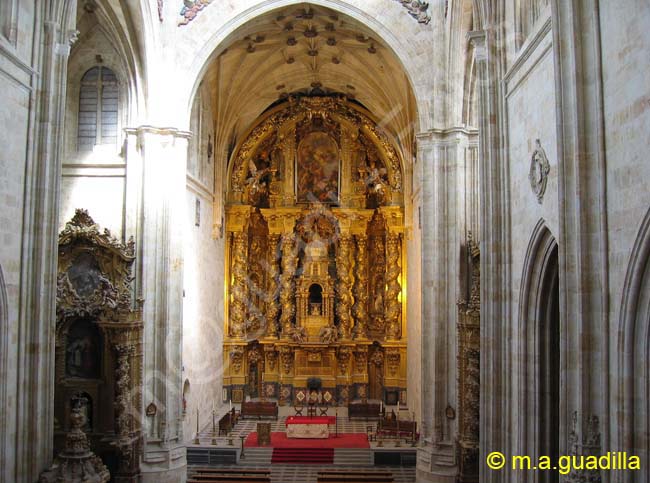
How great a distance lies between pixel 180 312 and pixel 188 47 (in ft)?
26.4

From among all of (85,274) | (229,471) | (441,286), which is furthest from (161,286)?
(441,286)

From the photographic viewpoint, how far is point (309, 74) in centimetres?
3017

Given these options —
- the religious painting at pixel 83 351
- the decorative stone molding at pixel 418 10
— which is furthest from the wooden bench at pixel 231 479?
the decorative stone molding at pixel 418 10

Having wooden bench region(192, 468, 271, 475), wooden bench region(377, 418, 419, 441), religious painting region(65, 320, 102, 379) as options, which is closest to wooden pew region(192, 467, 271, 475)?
wooden bench region(192, 468, 271, 475)

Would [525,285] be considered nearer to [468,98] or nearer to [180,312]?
[468,98]

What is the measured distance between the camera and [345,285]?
107 feet

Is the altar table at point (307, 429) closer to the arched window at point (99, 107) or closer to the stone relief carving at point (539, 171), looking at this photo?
the arched window at point (99, 107)

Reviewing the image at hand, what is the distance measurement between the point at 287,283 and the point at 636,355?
25.3 m

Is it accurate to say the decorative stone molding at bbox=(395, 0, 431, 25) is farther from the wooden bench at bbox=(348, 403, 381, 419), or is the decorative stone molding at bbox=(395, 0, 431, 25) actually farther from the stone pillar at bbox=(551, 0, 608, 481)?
the wooden bench at bbox=(348, 403, 381, 419)

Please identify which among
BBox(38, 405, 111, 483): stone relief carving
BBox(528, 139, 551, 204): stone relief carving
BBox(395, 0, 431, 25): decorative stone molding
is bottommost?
BBox(38, 405, 111, 483): stone relief carving

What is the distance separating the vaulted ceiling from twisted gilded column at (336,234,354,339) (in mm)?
5416

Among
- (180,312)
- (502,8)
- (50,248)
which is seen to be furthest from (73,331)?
(502,8)

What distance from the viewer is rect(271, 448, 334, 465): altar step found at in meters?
23.0

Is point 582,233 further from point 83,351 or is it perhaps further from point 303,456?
point 303,456
